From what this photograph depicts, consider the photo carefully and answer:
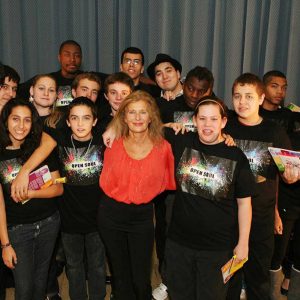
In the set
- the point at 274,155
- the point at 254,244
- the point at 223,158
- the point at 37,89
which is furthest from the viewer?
the point at 37,89

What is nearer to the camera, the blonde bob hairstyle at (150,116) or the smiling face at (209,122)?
the smiling face at (209,122)

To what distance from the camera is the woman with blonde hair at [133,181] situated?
238 cm

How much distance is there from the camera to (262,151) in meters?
2.40

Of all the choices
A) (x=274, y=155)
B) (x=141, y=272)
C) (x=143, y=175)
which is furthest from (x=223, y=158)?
(x=141, y=272)

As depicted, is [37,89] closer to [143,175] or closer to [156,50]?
[143,175]

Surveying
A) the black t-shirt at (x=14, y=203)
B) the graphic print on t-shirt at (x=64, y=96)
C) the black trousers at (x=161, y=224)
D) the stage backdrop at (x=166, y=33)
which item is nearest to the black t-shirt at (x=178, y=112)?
the black trousers at (x=161, y=224)

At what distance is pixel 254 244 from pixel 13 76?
6.97 ft

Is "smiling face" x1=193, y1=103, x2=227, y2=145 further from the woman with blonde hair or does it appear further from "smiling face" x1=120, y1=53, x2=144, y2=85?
"smiling face" x1=120, y1=53, x2=144, y2=85

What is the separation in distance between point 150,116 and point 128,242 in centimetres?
83

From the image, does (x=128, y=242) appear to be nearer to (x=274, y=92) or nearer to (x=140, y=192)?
(x=140, y=192)

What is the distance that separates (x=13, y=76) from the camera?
2.91m

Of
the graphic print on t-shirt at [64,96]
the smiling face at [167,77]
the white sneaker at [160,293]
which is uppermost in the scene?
the smiling face at [167,77]

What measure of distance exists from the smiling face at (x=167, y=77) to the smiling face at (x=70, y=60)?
967mm

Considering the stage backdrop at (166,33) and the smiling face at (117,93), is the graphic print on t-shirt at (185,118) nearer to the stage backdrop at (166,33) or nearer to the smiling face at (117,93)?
the smiling face at (117,93)
